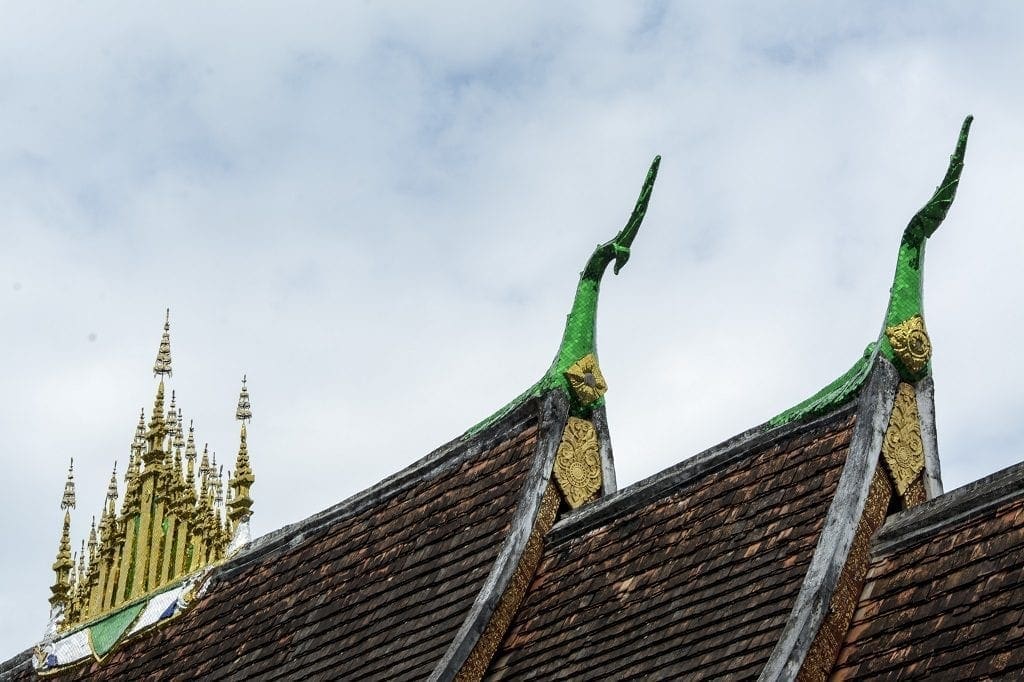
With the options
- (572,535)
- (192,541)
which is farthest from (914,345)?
(192,541)

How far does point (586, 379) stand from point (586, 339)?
1.12 ft

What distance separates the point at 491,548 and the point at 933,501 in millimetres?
2909

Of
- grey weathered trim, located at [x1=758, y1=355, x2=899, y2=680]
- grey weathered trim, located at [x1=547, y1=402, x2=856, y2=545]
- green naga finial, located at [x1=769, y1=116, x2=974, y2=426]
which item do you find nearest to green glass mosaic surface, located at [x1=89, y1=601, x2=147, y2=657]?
grey weathered trim, located at [x1=547, y1=402, x2=856, y2=545]

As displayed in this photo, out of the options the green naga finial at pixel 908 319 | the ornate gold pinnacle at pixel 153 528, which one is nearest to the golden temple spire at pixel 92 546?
the ornate gold pinnacle at pixel 153 528

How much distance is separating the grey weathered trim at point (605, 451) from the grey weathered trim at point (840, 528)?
236 centimetres

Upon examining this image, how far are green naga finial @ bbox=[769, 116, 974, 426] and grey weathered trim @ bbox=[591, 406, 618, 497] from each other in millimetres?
1660

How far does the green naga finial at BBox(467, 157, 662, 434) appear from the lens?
41.4 ft

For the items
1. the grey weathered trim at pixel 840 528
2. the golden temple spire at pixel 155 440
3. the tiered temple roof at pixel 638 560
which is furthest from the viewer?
the golden temple spire at pixel 155 440

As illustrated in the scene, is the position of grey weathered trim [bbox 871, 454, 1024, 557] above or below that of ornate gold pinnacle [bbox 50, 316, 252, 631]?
below

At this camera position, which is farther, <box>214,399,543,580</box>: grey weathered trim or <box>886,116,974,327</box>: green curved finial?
<box>214,399,543,580</box>: grey weathered trim

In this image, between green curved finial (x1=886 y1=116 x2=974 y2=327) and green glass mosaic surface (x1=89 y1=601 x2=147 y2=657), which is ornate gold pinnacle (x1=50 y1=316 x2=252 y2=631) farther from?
green curved finial (x1=886 y1=116 x2=974 y2=327)

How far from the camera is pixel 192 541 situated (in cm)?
1531

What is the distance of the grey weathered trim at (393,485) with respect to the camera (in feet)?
42.4

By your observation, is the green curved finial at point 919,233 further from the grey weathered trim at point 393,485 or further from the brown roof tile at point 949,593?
the grey weathered trim at point 393,485
